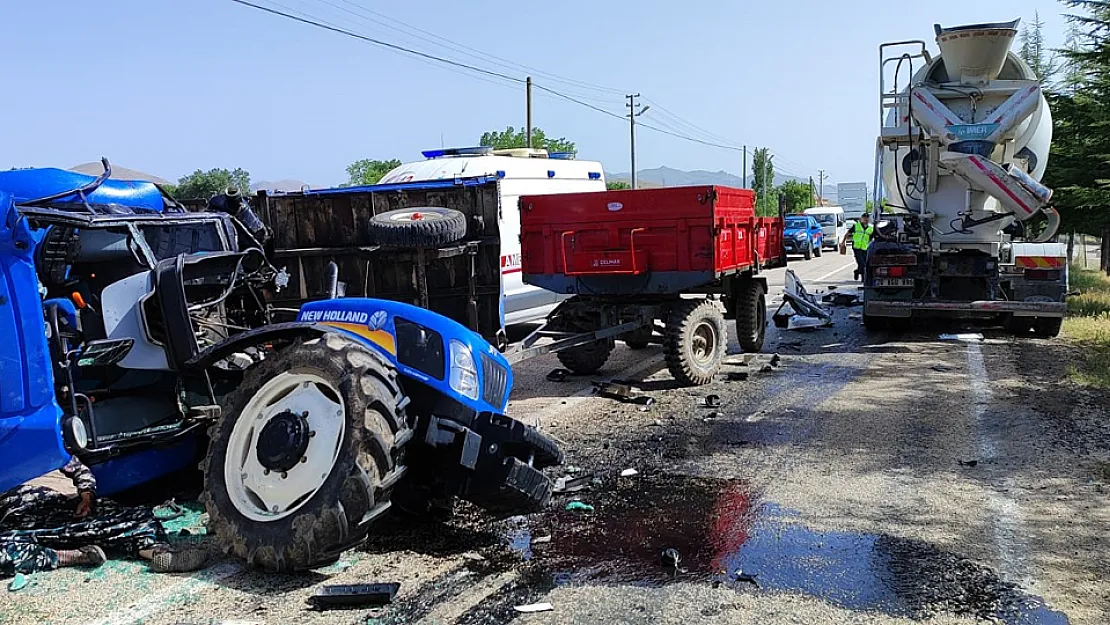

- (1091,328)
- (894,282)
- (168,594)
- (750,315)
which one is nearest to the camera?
(168,594)

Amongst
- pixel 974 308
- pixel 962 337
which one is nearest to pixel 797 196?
pixel 962 337

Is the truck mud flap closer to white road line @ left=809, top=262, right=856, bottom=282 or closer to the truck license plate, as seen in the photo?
the truck license plate

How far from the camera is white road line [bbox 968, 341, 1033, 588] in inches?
175

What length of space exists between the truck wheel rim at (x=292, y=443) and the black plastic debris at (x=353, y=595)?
0.42m

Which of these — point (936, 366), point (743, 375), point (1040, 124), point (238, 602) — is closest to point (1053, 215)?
point (1040, 124)

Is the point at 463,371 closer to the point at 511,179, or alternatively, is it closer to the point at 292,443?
the point at 292,443

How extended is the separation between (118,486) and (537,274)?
5677 mm

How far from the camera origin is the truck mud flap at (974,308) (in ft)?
38.7

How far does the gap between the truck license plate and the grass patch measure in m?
2.28

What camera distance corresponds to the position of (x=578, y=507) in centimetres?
550

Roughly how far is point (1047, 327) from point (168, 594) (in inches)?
472

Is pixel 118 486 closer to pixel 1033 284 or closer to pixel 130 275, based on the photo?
pixel 130 275

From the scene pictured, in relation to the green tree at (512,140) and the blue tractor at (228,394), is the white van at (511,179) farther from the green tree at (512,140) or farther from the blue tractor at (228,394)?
the green tree at (512,140)

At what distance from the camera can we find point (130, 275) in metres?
5.08
